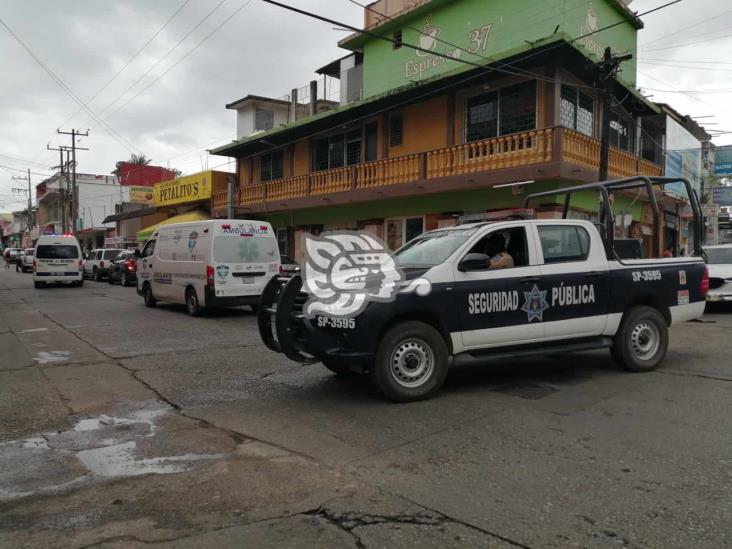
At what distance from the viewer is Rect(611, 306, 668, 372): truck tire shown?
6.88 m

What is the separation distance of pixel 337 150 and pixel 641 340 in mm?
16939

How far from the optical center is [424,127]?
18.6m

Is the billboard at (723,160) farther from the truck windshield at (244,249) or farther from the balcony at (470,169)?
the truck windshield at (244,249)

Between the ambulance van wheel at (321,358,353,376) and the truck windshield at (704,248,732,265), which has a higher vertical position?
the truck windshield at (704,248,732,265)

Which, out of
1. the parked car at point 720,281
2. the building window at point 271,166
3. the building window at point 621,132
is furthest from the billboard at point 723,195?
the building window at point 271,166

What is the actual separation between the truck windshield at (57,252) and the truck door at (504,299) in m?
22.6

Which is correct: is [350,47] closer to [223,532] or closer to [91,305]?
[91,305]

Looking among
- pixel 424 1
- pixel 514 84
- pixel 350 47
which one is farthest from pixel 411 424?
pixel 350 47

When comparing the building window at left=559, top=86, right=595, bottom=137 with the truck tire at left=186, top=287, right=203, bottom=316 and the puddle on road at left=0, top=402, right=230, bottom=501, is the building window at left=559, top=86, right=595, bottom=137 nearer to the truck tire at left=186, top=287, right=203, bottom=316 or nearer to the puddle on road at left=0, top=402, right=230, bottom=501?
the truck tire at left=186, top=287, right=203, bottom=316

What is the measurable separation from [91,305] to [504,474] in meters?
15.3

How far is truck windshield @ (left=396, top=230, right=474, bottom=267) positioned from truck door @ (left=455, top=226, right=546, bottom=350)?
20 cm

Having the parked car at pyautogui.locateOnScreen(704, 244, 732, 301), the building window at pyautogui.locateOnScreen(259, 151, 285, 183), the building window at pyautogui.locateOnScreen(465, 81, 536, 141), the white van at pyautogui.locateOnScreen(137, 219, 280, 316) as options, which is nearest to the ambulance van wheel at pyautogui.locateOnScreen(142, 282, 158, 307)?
the white van at pyautogui.locateOnScreen(137, 219, 280, 316)

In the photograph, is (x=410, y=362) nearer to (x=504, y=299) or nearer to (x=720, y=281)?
(x=504, y=299)

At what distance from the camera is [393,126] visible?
65.4ft
